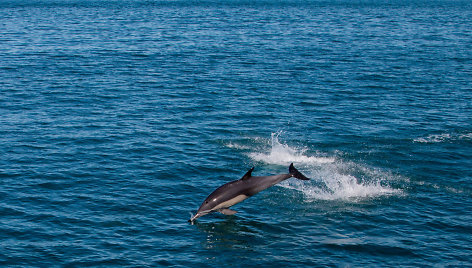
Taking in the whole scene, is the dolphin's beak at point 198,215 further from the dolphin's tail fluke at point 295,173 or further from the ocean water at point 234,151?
the dolphin's tail fluke at point 295,173

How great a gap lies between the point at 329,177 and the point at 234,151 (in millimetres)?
8514

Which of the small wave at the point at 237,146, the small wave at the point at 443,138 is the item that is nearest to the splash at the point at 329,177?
the small wave at the point at 237,146

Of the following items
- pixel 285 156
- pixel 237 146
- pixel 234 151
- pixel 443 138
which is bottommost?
pixel 443 138

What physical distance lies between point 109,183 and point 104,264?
11.3 meters

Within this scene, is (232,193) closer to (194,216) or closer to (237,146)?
(194,216)

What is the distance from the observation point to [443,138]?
49531 millimetres

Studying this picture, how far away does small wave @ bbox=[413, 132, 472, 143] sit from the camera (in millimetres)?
49031

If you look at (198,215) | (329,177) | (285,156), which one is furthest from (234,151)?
(198,215)

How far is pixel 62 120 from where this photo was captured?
53.7m

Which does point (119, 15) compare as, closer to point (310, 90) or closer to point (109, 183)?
point (310, 90)

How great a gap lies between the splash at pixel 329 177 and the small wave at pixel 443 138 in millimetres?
8866

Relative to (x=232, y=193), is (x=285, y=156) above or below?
below

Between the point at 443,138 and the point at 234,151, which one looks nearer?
the point at 234,151

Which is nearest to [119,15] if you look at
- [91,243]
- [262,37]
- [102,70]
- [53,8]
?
[53,8]
